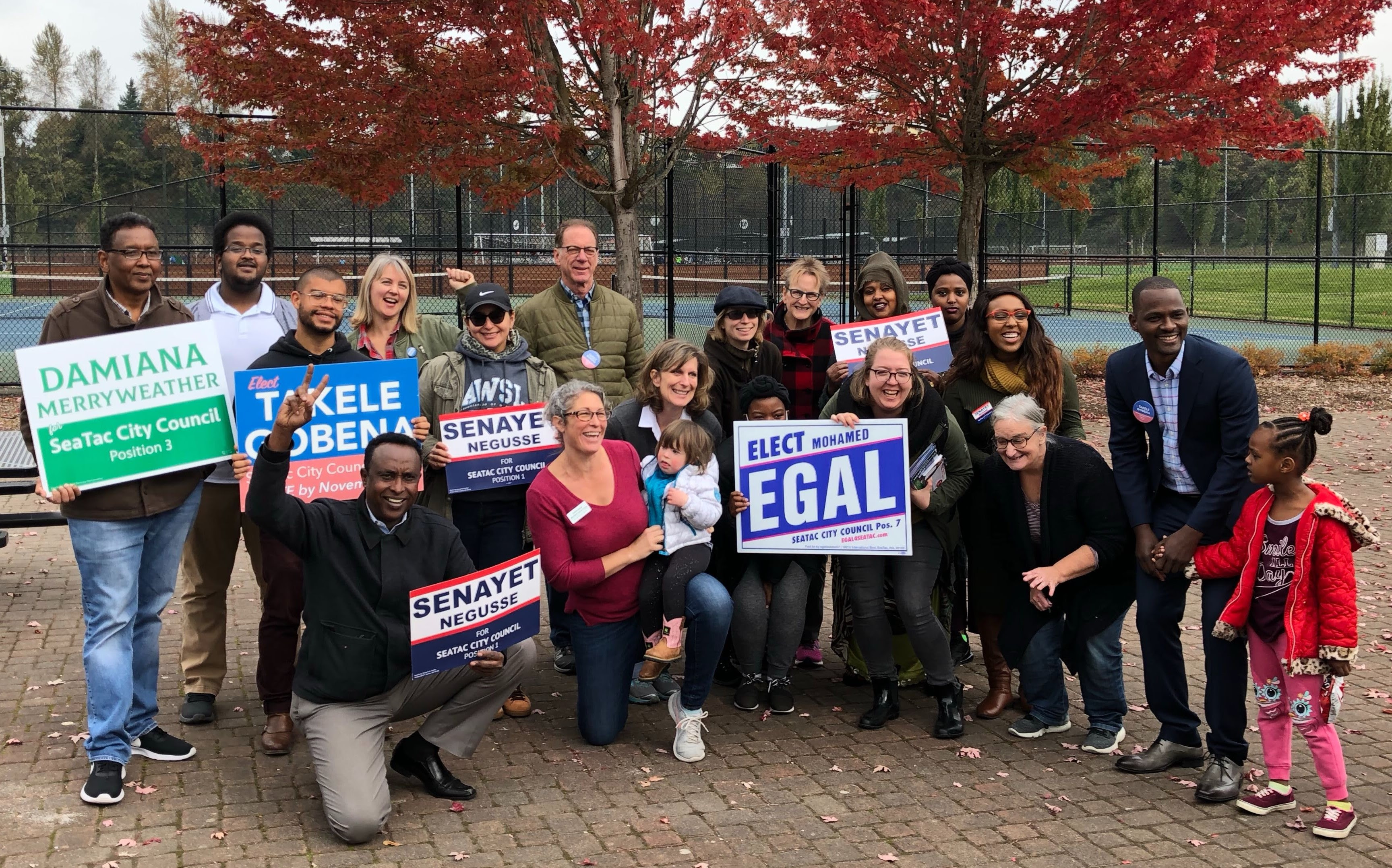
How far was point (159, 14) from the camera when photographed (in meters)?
59.7

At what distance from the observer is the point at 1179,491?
5.50 metres

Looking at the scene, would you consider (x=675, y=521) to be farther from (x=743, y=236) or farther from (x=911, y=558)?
(x=743, y=236)

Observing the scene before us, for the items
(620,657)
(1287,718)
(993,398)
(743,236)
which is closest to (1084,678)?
(1287,718)

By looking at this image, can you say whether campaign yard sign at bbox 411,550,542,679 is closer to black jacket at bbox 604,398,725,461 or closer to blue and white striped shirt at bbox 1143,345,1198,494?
black jacket at bbox 604,398,725,461

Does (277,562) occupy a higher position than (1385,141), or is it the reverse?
(1385,141)

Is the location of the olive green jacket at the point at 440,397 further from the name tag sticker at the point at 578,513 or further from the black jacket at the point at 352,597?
the black jacket at the point at 352,597

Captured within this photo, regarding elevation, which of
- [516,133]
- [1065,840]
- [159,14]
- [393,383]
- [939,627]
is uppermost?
[159,14]

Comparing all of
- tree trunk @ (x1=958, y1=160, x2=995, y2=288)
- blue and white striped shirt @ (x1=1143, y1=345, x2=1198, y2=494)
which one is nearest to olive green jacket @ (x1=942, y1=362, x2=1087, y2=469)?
blue and white striped shirt @ (x1=1143, y1=345, x2=1198, y2=494)

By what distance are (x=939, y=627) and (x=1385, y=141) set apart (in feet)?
138

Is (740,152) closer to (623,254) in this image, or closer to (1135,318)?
(623,254)

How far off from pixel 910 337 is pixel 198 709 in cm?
423

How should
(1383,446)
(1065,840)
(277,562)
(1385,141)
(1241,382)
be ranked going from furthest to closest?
(1385,141) → (1383,446) → (277,562) → (1241,382) → (1065,840)

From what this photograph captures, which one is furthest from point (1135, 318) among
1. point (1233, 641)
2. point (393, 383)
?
point (393, 383)

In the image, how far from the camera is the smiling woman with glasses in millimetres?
6055
